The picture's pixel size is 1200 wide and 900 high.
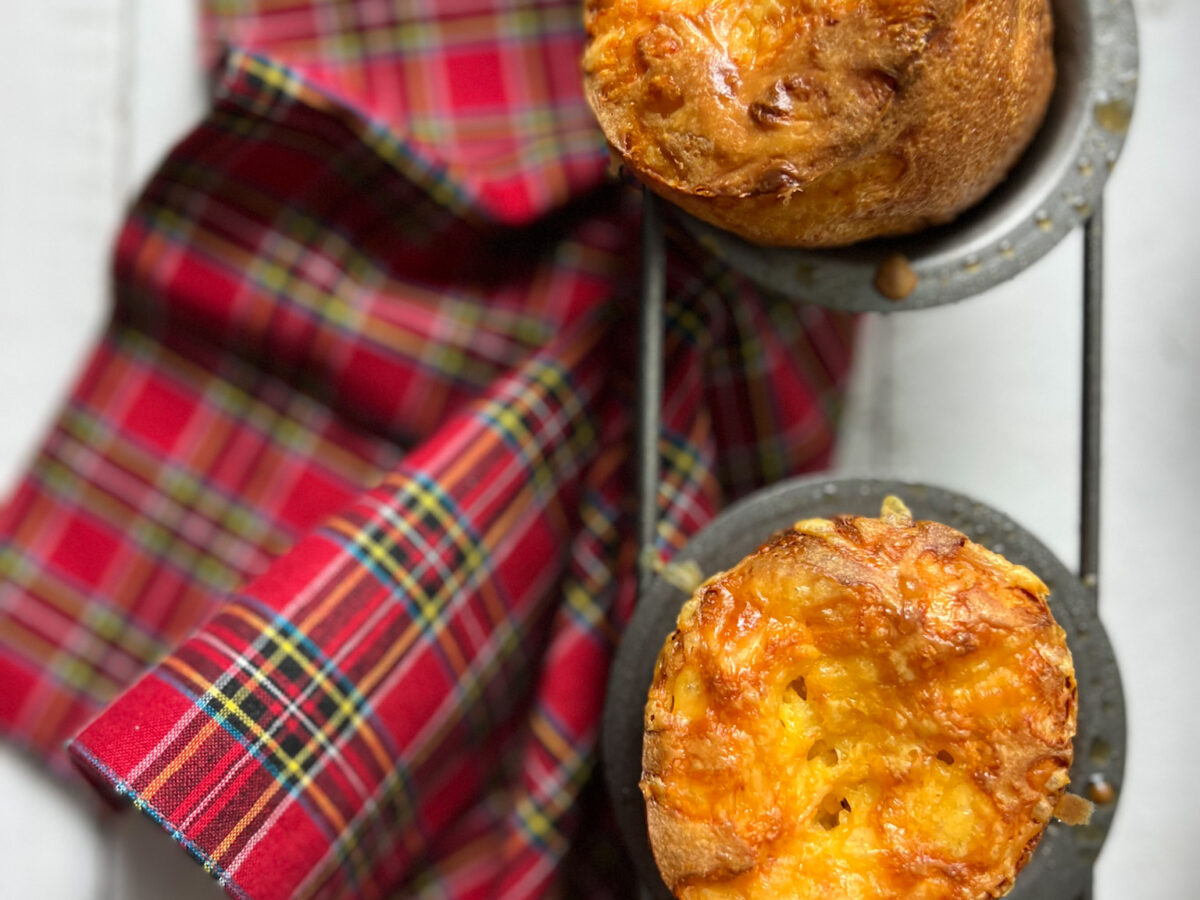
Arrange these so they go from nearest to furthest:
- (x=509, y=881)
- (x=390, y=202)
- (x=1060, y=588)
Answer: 1. (x=1060, y=588)
2. (x=509, y=881)
3. (x=390, y=202)

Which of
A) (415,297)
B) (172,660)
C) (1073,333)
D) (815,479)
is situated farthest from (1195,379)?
(172,660)

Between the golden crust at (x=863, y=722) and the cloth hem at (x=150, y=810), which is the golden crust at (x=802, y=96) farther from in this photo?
the cloth hem at (x=150, y=810)

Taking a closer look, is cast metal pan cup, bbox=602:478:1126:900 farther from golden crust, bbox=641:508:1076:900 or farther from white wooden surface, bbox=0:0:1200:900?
white wooden surface, bbox=0:0:1200:900

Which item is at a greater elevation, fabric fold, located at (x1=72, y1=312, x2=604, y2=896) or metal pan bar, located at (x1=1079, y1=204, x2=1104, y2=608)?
metal pan bar, located at (x1=1079, y1=204, x2=1104, y2=608)

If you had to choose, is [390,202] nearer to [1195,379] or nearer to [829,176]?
[829,176]

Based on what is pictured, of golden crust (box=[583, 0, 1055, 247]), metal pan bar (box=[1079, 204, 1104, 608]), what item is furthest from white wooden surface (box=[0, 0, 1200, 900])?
golden crust (box=[583, 0, 1055, 247])

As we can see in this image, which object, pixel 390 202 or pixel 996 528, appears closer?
pixel 996 528

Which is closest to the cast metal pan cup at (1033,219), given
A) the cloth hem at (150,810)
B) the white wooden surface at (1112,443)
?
the white wooden surface at (1112,443)
